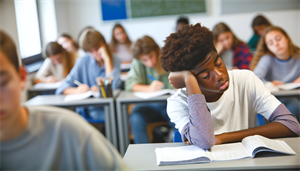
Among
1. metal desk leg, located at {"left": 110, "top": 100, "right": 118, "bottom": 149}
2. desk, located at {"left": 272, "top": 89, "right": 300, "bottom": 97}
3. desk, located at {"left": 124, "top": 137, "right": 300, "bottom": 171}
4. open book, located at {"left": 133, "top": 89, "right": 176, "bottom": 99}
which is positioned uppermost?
open book, located at {"left": 133, "top": 89, "right": 176, "bottom": 99}

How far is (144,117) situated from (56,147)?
73.7 inches

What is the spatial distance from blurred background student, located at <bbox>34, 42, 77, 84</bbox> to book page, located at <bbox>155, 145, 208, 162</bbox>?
2.57 m

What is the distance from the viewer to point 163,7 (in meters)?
5.49

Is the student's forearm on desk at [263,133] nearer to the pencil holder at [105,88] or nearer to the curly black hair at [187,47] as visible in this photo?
the curly black hair at [187,47]

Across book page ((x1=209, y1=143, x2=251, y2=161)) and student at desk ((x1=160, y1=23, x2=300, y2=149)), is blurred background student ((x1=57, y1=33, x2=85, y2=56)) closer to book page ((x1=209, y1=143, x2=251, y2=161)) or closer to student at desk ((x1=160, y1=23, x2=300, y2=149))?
student at desk ((x1=160, y1=23, x2=300, y2=149))

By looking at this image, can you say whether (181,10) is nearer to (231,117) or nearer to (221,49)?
(221,49)

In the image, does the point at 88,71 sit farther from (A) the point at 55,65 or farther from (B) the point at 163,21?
(B) the point at 163,21

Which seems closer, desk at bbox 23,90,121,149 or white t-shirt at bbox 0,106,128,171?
Answer: white t-shirt at bbox 0,106,128,171

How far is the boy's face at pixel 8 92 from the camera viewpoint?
0.53m

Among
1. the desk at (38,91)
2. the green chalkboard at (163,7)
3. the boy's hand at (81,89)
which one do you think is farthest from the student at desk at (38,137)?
the green chalkboard at (163,7)

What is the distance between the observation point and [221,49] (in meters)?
3.26

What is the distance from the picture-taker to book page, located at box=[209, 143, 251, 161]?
105 cm

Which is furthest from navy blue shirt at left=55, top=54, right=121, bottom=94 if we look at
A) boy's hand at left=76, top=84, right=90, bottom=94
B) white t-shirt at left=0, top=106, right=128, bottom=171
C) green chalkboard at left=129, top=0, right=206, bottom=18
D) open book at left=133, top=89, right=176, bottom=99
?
green chalkboard at left=129, top=0, right=206, bottom=18

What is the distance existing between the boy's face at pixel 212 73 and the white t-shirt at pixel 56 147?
700 mm
